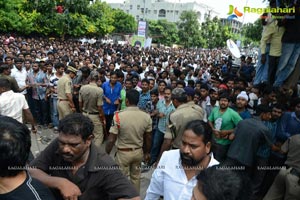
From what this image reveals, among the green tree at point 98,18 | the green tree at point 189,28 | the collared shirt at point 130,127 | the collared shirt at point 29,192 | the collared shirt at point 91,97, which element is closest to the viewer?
the collared shirt at point 29,192

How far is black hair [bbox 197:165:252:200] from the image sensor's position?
1342mm

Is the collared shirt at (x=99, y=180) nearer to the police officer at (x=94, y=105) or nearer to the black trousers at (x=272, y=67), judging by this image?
the police officer at (x=94, y=105)

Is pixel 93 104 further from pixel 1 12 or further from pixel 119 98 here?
pixel 1 12

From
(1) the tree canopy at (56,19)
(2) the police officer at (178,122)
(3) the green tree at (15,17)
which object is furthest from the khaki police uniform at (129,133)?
(3) the green tree at (15,17)

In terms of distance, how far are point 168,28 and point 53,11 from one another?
33.2 m

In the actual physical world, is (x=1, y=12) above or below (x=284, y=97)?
above

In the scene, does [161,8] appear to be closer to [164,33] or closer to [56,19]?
[164,33]

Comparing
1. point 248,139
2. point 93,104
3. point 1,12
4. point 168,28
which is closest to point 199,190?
point 248,139

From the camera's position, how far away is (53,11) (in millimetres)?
25719

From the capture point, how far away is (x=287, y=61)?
22.2ft

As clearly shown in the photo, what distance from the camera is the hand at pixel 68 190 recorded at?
74.5 inches

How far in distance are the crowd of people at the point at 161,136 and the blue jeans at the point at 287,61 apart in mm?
40

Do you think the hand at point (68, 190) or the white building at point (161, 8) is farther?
the white building at point (161, 8)

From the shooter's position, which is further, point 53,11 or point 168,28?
point 168,28
